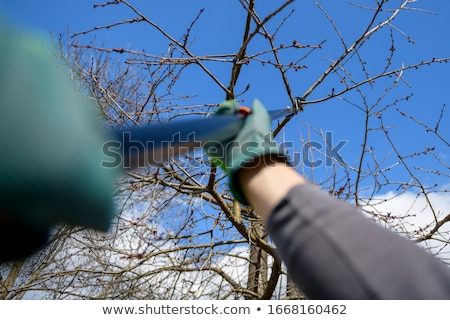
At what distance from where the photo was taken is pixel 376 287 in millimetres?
434

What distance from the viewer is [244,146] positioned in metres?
0.69

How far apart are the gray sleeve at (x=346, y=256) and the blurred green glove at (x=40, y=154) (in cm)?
35

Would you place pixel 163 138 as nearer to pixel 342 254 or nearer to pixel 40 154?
pixel 40 154

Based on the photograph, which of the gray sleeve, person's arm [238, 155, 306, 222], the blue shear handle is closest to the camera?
the gray sleeve

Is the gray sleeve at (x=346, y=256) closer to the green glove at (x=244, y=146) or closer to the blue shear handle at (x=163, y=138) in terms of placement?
the green glove at (x=244, y=146)

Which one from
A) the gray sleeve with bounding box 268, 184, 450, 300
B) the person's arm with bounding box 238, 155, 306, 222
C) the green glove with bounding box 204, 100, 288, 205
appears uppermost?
the green glove with bounding box 204, 100, 288, 205

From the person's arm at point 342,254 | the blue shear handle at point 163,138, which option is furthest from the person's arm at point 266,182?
the blue shear handle at point 163,138

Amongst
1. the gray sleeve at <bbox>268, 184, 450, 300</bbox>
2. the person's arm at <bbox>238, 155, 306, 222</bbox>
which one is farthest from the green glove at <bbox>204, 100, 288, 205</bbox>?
the gray sleeve at <bbox>268, 184, 450, 300</bbox>

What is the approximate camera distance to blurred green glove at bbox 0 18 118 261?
638 millimetres

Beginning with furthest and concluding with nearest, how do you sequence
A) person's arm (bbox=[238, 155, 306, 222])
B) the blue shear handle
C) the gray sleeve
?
the blue shear handle
person's arm (bbox=[238, 155, 306, 222])
the gray sleeve

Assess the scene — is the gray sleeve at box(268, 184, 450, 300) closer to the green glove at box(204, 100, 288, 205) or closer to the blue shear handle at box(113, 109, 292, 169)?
the green glove at box(204, 100, 288, 205)

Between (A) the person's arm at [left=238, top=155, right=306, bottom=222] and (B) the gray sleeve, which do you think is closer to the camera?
(B) the gray sleeve

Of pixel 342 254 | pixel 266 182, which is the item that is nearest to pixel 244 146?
pixel 266 182

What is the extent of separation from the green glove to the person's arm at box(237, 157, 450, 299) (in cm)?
8
